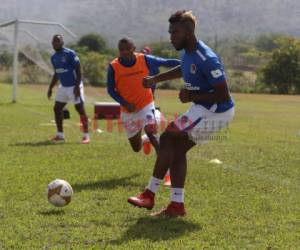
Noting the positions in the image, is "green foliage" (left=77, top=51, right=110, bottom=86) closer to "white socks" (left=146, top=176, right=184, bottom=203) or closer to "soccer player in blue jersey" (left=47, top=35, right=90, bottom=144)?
"soccer player in blue jersey" (left=47, top=35, right=90, bottom=144)

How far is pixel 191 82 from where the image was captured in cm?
667

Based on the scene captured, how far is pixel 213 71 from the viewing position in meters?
6.39

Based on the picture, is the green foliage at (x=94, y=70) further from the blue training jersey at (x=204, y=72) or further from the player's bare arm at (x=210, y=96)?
the player's bare arm at (x=210, y=96)

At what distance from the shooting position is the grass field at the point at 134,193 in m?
5.75

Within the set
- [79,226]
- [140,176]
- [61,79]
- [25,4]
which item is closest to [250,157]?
[140,176]

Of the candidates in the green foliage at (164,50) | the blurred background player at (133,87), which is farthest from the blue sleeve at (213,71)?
the green foliage at (164,50)

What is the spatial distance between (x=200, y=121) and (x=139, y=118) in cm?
287

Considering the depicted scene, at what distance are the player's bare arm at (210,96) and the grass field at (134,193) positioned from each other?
1.22 meters

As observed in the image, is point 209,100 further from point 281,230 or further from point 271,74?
point 271,74

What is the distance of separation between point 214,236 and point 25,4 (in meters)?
65.7

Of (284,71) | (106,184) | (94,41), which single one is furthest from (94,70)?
(106,184)

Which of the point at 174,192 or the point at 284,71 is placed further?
the point at 284,71

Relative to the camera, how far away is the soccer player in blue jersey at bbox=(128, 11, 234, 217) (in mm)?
6473

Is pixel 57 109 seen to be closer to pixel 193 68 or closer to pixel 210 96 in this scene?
pixel 193 68
